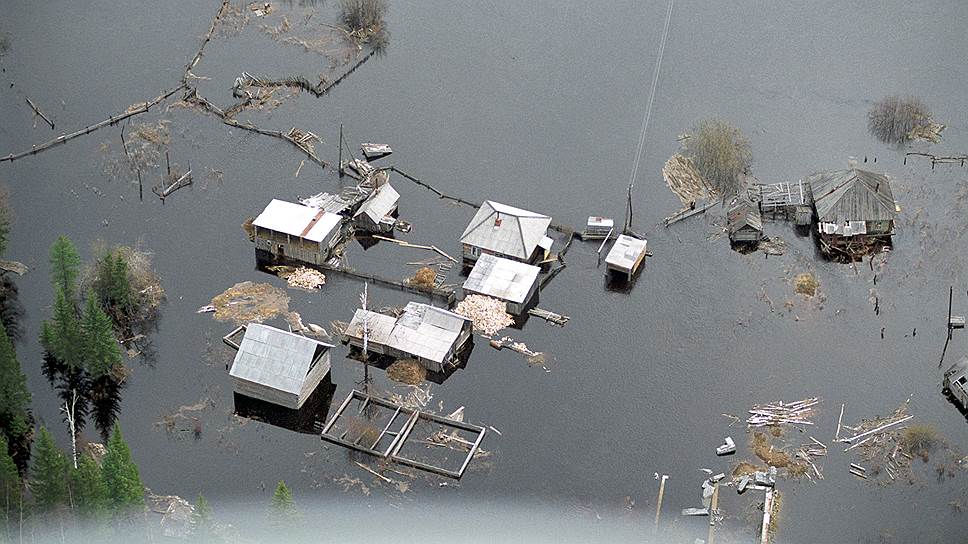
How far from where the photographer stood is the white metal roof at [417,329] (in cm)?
4559

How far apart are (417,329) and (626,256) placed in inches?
411

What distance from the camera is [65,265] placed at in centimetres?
4619

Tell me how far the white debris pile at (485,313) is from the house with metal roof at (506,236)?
2970 mm

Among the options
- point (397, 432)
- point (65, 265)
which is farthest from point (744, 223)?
point (65, 265)

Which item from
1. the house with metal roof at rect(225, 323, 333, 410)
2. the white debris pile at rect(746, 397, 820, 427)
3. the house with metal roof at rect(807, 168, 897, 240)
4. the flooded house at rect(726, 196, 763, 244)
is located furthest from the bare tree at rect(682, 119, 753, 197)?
the house with metal roof at rect(225, 323, 333, 410)

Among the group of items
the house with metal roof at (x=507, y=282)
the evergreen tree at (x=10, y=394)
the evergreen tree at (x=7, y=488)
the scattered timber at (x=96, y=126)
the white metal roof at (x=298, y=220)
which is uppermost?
the scattered timber at (x=96, y=126)

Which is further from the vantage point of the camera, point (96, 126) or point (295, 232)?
point (96, 126)

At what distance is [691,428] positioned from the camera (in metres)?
43.5

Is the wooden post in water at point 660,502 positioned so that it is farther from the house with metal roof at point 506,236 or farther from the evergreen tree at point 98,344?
the evergreen tree at point 98,344

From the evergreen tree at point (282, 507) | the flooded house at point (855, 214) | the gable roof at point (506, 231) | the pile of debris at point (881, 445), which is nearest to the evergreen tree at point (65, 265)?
the evergreen tree at point (282, 507)

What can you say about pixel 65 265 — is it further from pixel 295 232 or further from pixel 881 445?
pixel 881 445

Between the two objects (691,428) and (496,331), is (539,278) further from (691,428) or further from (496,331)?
(691,428)

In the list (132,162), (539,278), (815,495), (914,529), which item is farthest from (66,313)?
(914,529)

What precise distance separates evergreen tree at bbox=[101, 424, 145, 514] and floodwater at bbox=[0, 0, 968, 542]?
3.41 m
